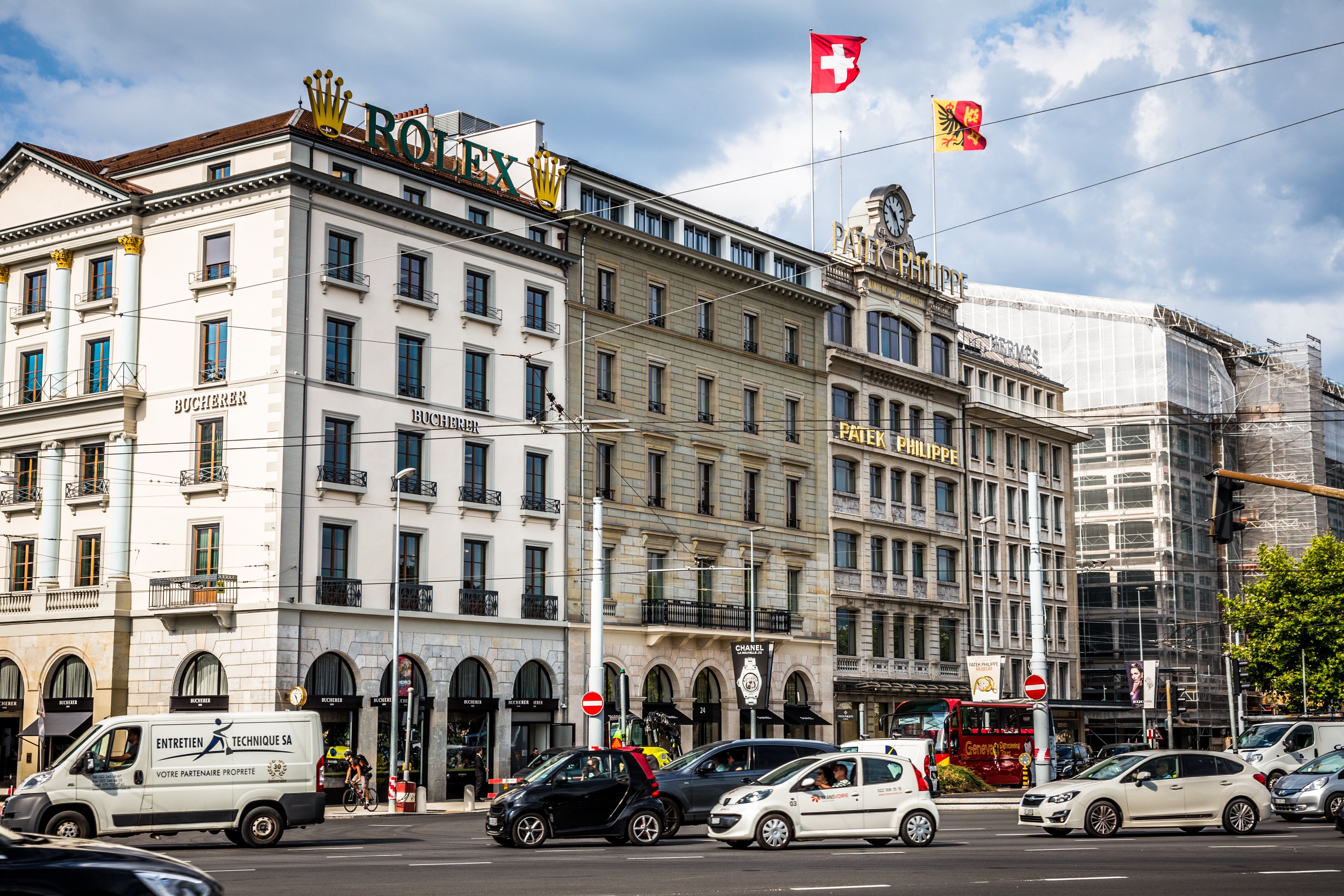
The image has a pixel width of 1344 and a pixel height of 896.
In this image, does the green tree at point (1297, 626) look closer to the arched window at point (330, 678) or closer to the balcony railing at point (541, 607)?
the balcony railing at point (541, 607)

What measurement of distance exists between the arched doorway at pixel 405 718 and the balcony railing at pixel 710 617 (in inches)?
412

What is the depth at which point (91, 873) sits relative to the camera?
869 cm

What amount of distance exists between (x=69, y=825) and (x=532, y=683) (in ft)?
92.2

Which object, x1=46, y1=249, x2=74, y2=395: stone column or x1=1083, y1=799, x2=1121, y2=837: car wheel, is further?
x1=46, y1=249, x2=74, y2=395: stone column

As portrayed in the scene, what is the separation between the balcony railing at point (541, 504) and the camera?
5491 centimetres

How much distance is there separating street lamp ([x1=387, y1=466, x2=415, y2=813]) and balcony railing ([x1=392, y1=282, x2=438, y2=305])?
5.61 m

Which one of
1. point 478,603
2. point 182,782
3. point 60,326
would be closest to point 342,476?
point 478,603

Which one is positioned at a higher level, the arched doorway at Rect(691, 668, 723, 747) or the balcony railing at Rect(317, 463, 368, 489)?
the balcony railing at Rect(317, 463, 368, 489)

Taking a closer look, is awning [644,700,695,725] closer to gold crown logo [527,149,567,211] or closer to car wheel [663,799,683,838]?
gold crown logo [527,149,567,211]

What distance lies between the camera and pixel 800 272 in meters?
68.9

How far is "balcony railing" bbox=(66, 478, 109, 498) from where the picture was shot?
50.1 m

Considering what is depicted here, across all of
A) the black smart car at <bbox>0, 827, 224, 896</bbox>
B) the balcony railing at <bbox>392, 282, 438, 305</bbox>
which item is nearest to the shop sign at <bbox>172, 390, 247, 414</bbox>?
the balcony railing at <bbox>392, 282, 438, 305</bbox>

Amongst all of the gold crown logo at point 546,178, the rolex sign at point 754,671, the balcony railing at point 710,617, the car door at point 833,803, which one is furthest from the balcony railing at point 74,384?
the car door at point 833,803

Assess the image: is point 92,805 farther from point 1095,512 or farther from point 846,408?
point 1095,512
